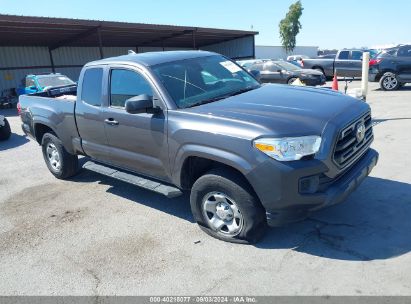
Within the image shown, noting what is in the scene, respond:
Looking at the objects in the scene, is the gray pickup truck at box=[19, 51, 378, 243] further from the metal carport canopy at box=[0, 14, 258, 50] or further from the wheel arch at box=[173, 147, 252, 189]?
the metal carport canopy at box=[0, 14, 258, 50]

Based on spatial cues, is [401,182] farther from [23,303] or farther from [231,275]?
[23,303]

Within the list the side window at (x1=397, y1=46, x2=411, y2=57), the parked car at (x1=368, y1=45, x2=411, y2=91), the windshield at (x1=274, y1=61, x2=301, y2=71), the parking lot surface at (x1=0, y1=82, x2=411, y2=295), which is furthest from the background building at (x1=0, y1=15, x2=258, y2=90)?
the parking lot surface at (x1=0, y1=82, x2=411, y2=295)

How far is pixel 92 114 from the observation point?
188 inches

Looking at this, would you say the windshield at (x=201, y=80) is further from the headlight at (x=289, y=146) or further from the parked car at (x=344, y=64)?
the parked car at (x=344, y=64)

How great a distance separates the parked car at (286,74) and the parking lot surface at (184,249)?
11.1 meters

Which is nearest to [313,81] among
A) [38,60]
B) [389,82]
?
[389,82]

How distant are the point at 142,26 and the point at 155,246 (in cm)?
2005

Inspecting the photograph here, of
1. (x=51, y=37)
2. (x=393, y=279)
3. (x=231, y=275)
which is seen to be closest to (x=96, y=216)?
(x=231, y=275)

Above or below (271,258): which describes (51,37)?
above

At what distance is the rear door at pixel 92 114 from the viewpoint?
4.70 metres

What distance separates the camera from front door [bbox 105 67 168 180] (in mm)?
3926

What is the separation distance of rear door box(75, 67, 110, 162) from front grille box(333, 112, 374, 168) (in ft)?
9.58

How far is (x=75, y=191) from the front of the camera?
5594 millimetres

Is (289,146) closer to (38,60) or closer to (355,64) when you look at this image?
(355,64)
